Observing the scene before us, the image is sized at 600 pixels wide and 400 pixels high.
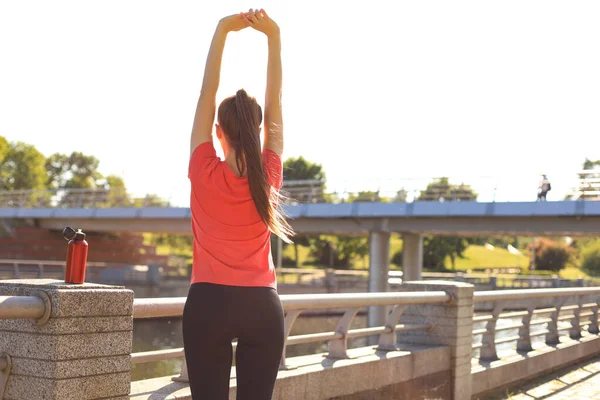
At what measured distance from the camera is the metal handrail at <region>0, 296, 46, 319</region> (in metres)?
3.41

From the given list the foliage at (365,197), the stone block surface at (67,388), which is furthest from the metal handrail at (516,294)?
the foliage at (365,197)

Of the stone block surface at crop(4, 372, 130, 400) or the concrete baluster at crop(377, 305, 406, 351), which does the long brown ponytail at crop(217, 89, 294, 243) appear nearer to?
the stone block surface at crop(4, 372, 130, 400)

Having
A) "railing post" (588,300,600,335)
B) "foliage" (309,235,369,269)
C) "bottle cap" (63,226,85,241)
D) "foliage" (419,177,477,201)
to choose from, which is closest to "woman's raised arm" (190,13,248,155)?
"bottle cap" (63,226,85,241)

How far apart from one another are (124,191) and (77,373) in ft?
173

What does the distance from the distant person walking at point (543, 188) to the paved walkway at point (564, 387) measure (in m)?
22.9

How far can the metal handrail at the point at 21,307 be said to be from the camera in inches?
134

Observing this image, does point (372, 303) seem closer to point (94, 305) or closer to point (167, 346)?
point (94, 305)

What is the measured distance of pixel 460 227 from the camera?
40.6 meters

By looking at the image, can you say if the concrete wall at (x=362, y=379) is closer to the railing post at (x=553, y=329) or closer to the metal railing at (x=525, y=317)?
the metal railing at (x=525, y=317)

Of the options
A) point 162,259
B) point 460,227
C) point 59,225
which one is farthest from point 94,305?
point 162,259

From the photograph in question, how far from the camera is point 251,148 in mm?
2916

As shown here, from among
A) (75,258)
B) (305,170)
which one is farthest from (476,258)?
(75,258)

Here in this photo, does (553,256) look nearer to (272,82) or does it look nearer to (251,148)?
(272,82)

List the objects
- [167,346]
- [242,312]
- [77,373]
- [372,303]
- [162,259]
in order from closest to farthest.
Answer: [242,312], [77,373], [372,303], [167,346], [162,259]
